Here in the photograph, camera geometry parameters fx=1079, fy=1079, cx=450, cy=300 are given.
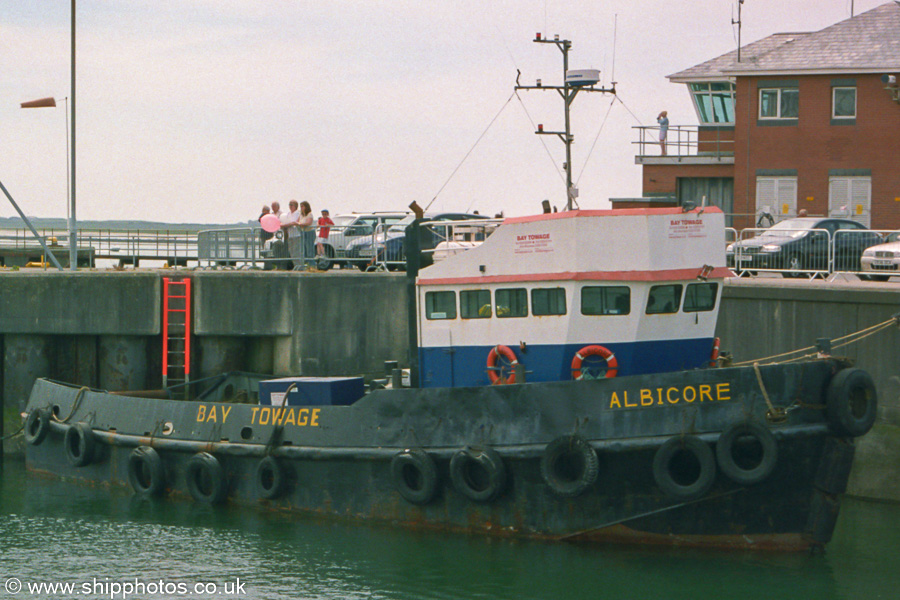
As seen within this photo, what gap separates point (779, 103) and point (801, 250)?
9.93m

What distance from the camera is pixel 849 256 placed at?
1744 centimetres

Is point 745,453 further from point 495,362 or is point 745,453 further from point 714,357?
point 495,362

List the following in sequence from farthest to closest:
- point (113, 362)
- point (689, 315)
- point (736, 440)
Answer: point (113, 362), point (689, 315), point (736, 440)

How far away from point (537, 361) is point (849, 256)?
8384mm

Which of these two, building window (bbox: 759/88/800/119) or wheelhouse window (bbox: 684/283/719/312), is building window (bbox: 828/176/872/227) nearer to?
building window (bbox: 759/88/800/119)

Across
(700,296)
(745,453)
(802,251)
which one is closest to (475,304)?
(700,296)

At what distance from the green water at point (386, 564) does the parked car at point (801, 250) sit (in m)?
5.63

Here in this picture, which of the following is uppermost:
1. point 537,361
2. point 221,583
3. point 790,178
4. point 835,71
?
point 835,71

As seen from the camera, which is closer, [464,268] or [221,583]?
[221,583]

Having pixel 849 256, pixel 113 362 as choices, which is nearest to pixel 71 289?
pixel 113 362

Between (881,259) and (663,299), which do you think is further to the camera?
(881,259)

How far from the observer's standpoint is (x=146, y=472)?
13.7 meters

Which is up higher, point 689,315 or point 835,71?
point 835,71

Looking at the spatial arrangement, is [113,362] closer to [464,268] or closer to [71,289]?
[71,289]
